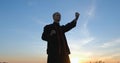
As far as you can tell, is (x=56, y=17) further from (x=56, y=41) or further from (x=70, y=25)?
(x=56, y=41)

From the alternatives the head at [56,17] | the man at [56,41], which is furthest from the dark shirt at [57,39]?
the head at [56,17]

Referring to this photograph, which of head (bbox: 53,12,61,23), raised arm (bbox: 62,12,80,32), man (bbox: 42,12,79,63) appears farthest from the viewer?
raised arm (bbox: 62,12,80,32)

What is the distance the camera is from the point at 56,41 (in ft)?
33.4

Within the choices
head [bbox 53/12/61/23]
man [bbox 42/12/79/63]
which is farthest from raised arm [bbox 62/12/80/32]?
head [bbox 53/12/61/23]

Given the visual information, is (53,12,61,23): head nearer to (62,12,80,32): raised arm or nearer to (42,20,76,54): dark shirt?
(42,20,76,54): dark shirt

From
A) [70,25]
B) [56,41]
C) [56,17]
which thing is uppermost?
[56,17]

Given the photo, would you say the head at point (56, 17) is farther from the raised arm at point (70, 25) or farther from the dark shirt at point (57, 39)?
the raised arm at point (70, 25)

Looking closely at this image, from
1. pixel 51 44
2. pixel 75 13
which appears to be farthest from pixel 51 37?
pixel 75 13

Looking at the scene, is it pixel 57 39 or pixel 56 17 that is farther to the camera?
pixel 56 17

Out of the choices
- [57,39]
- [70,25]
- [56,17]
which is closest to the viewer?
[57,39]

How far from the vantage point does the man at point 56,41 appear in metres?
10.1

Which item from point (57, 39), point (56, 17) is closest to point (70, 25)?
point (56, 17)

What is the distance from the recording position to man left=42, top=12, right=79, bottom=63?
10.1 meters

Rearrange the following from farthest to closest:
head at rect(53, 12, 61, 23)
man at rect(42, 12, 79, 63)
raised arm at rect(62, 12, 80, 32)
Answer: raised arm at rect(62, 12, 80, 32) < head at rect(53, 12, 61, 23) < man at rect(42, 12, 79, 63)
